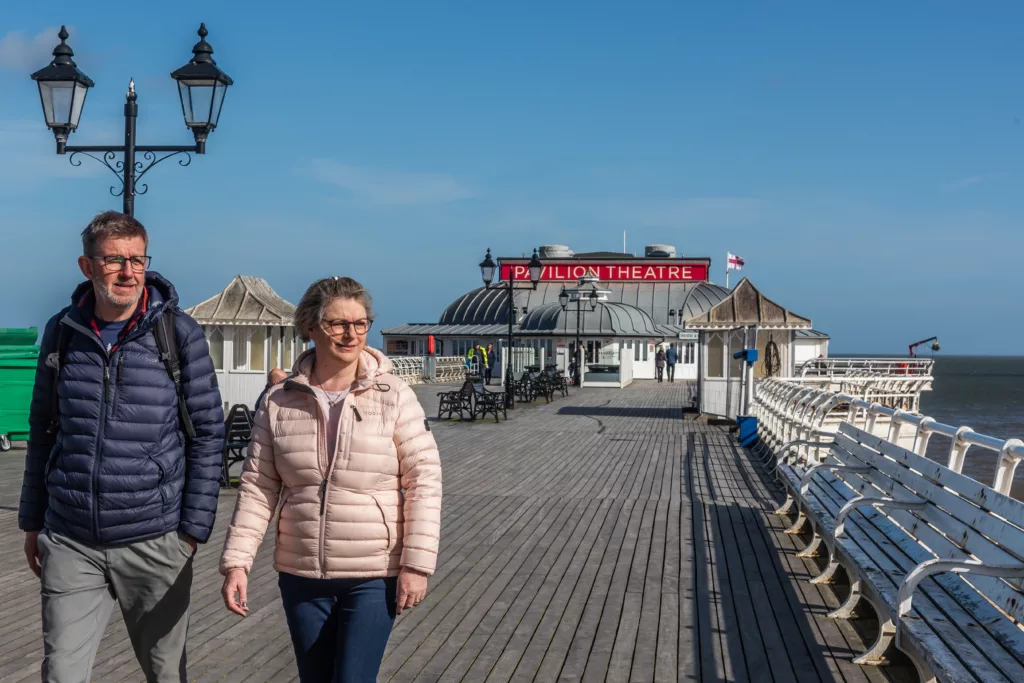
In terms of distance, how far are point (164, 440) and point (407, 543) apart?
0.93m

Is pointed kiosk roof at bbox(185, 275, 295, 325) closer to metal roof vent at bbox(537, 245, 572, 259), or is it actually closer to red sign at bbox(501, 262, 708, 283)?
red sign at bbox(501, 262, 708, 283)

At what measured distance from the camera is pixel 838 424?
16.3 meters

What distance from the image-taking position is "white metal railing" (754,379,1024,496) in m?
5.55

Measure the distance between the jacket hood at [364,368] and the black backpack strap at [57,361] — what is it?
2.63 feet

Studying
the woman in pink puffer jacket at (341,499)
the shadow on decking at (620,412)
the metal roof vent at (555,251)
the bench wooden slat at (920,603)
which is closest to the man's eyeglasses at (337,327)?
the woman in pink puffer jacket at (341,499)

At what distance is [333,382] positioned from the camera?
3.66 meters

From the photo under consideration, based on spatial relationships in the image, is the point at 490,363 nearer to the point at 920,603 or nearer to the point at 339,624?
the point at 920,603

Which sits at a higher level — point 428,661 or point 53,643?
point 53,643

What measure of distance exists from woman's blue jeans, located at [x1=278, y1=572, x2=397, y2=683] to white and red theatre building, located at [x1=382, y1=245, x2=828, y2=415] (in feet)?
67.8

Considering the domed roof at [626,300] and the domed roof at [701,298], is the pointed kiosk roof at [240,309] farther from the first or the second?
the domed roof at [701,298]

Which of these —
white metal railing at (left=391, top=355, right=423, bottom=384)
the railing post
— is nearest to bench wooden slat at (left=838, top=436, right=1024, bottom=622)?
the railing post

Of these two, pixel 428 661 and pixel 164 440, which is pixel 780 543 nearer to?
pixel 428 661

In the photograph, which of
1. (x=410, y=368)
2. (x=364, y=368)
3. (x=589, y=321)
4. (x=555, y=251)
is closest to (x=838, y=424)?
(x=364, y=368)

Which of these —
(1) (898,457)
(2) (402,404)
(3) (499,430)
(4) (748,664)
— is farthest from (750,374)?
(2) (402,404)
